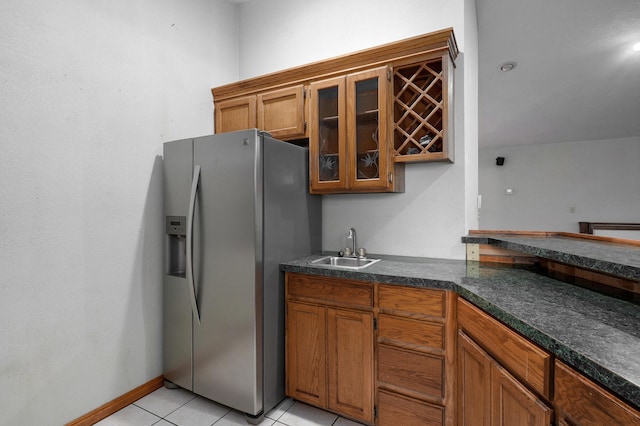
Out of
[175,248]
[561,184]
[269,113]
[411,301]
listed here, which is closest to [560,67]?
[269,113]

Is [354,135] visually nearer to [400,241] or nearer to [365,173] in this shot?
[365,173]

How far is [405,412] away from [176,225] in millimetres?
1846

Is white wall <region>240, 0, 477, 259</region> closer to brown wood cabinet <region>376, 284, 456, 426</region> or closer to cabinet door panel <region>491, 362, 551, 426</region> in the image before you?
brown wood cabinet <region>376, 284, 456, 426</region>

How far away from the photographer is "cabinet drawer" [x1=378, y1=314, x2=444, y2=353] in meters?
1.56

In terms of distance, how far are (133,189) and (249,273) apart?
1042mm

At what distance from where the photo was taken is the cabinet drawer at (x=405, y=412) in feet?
5.12

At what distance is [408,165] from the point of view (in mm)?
2240

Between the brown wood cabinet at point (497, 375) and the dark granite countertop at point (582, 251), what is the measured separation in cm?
47

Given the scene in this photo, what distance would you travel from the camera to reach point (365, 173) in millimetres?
2082

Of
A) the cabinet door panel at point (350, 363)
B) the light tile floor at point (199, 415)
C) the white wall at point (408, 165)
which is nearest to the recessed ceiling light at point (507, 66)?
the white wall at point (408, 165)

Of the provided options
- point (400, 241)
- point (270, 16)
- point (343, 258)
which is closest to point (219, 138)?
point (343, 258)

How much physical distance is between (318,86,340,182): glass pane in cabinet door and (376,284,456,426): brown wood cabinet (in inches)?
36.4

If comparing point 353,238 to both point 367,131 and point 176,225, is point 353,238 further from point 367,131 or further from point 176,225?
point 176,225

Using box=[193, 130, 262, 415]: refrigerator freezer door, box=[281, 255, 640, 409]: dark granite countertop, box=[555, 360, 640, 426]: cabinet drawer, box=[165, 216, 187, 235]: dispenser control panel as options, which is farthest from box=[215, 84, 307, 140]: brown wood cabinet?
box=[555, 360, 640, 426]: cabinet drawer
